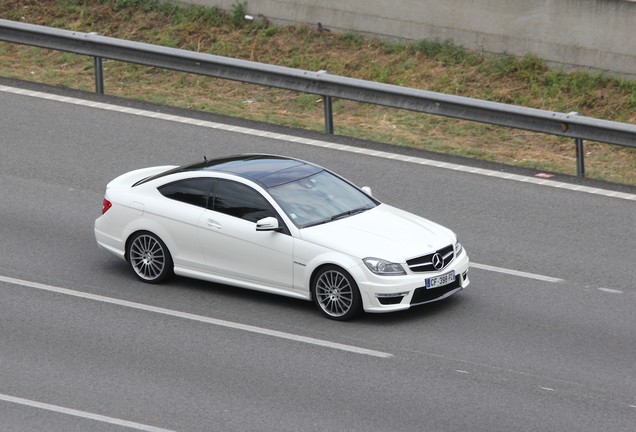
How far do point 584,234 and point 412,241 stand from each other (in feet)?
10.7

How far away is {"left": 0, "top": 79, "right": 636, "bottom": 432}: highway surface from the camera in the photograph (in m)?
8.02

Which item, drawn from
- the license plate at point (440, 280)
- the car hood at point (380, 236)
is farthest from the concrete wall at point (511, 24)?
the license plate at point (440, 280)

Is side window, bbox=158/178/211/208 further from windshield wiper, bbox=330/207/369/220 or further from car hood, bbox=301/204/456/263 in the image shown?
windshield wiper, bbox=330/207/369/220

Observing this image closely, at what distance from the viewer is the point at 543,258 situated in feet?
37.4

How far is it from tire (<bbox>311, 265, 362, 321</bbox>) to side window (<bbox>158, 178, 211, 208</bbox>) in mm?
1641

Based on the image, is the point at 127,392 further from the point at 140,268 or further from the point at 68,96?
the point at 68,96

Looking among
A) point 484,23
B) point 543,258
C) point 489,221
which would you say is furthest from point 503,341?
point 484,23

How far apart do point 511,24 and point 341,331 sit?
9.95 metres

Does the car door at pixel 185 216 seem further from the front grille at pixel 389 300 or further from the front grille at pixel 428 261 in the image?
the front grille at pixel 428 261

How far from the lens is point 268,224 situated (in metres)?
9.83

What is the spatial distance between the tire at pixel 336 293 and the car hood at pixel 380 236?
259 millimetres

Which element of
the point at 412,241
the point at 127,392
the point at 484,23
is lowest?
the point at 127,392

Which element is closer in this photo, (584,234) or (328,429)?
(328,429)

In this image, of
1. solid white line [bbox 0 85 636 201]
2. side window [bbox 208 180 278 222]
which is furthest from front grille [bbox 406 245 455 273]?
solid white line [bbox 0 85 636 201]
